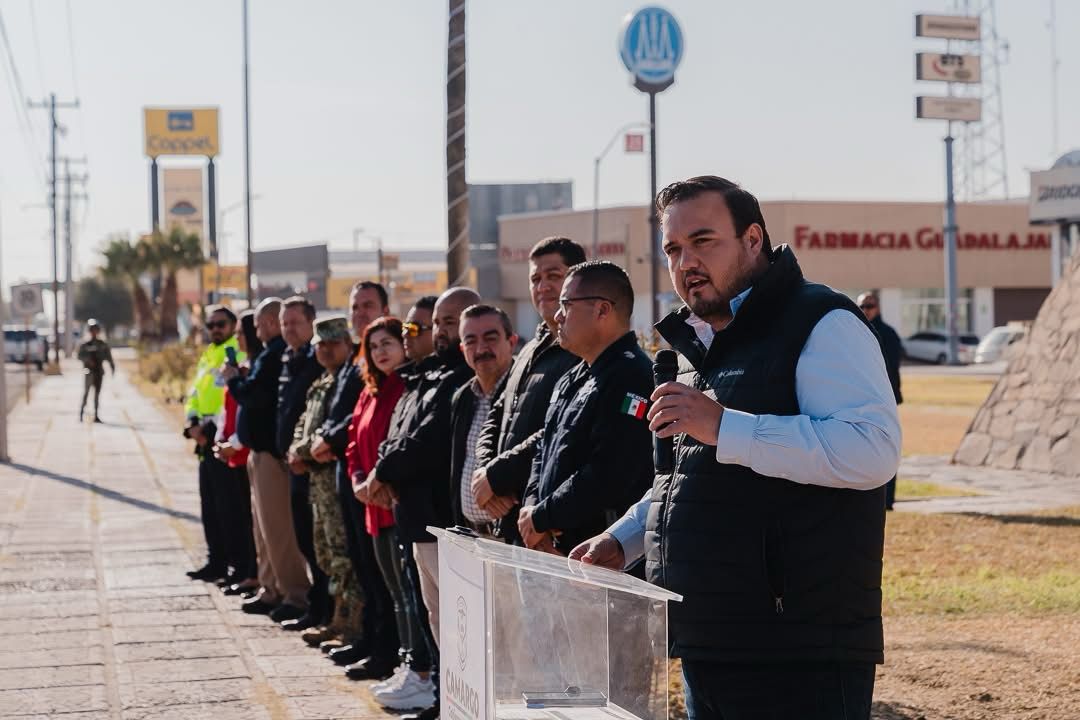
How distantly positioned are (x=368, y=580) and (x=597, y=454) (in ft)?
11.4

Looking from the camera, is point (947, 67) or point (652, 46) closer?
point (652, 46)

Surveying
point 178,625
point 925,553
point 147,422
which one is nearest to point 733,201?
point 178,625

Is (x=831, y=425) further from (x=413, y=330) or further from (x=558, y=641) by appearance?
(x=413, y=330)

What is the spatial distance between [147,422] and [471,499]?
84.0 ft

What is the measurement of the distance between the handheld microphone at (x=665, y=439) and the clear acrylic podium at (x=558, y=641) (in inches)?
14.4

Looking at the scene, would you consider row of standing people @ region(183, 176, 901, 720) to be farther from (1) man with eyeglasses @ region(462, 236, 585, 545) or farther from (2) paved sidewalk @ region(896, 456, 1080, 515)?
(2) paved sidewalk @ region(896, 456, 1080, 515)

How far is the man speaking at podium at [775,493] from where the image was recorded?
3.40 metres

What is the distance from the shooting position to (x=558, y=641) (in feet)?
12.0

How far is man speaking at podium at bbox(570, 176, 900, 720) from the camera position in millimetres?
3402

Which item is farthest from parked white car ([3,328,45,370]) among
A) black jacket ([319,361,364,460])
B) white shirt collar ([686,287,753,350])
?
white shirt collar ([686,287,753,350])

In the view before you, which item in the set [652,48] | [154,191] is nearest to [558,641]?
[652,48]

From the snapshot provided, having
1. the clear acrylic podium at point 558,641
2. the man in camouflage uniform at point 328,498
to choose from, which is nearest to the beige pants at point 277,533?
the man in camouflage uniform at point 328,498

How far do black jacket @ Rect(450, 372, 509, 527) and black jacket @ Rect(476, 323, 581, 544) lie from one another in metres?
0.39

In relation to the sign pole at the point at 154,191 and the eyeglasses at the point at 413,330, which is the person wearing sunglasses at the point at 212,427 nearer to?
the eyeglasses at the point at 413,330
